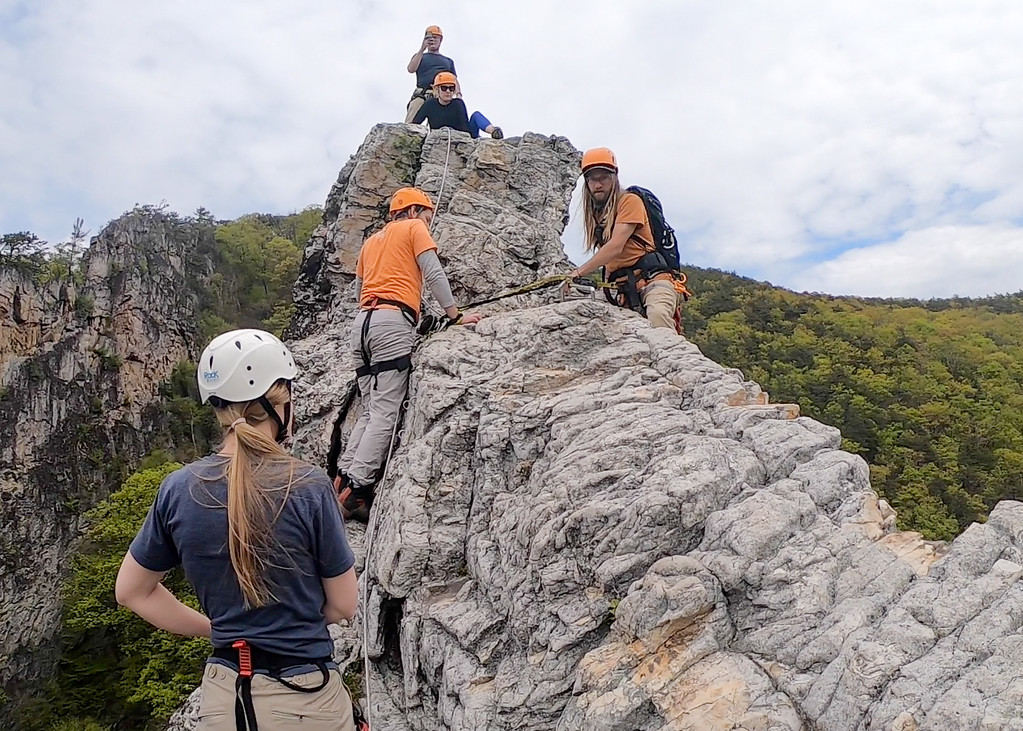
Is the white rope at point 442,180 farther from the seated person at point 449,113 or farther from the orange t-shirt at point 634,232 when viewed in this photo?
the orange t-shirt at point 634,232

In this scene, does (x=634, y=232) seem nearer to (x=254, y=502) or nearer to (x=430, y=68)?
(x=254, y=502)

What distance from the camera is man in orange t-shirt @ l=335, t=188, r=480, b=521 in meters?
7.61

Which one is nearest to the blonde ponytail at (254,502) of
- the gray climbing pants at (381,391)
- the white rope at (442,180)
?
the gray climbing pants at (381,391)

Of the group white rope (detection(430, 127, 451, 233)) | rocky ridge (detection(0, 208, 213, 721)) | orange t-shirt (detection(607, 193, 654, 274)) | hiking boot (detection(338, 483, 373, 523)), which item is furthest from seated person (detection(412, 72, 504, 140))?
rocky ridge (detection(0, 208, 213, 721))

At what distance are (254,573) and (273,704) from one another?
22.9 inches

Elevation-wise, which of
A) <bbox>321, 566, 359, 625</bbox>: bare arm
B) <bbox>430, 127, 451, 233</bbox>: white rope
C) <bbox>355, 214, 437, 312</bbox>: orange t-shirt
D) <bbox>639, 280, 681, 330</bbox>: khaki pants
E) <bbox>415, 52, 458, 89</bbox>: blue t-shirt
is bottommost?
<bbox>321, 566, 359, 625</bbox>: bare arm

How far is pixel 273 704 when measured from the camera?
2.93 meters

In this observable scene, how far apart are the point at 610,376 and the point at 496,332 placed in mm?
1659

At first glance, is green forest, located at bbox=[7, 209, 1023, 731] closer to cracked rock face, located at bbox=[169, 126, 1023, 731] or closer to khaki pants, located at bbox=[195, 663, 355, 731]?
cracked rock face, located at bbox=[169, 126, 1023, 731]

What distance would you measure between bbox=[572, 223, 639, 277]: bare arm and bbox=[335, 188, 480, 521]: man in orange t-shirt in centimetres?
160

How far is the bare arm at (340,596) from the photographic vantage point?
10.0 feet

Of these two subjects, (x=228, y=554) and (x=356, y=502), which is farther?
(x=356, y=502)

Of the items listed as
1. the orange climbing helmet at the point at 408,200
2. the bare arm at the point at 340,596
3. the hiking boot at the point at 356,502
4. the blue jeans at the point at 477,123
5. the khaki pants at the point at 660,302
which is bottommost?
the bare arm at the point at 340,596

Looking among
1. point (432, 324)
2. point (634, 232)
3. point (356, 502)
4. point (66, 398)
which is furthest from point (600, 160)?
point (66, 398)
